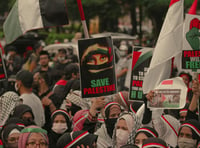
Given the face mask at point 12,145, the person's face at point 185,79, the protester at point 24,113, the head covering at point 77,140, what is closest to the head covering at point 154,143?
the head covering at point 77,140

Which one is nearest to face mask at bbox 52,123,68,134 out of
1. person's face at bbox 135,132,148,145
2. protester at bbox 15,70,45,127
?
protester at bbox 15,70,45,127

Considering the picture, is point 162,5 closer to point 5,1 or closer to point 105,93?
point 5,1

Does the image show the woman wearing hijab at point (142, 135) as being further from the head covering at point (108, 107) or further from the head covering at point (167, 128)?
the head covering at point (108, 107)

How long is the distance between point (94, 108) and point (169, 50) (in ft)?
4.03

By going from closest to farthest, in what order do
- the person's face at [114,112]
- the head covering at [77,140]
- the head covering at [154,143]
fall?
the head covering at [154,143], the head covering at [77,140], the person's face at [114,112]

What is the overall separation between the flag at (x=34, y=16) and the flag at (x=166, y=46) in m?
1.27

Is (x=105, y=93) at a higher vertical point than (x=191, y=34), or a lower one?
Answer: lower

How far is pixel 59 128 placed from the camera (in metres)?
7.84

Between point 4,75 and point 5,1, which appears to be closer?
point 4,75

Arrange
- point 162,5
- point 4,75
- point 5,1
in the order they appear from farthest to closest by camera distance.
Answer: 1. point 5,1
2. point 162,5
3. point 4,75

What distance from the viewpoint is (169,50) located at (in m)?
7.37

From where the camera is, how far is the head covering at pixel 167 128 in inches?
297

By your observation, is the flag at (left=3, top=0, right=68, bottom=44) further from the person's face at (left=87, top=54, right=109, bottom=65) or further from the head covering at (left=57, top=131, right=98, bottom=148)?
the head covering at (left=57, top=131, right=98, bottom=148)

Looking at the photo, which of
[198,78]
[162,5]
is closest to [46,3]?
[198,78]
